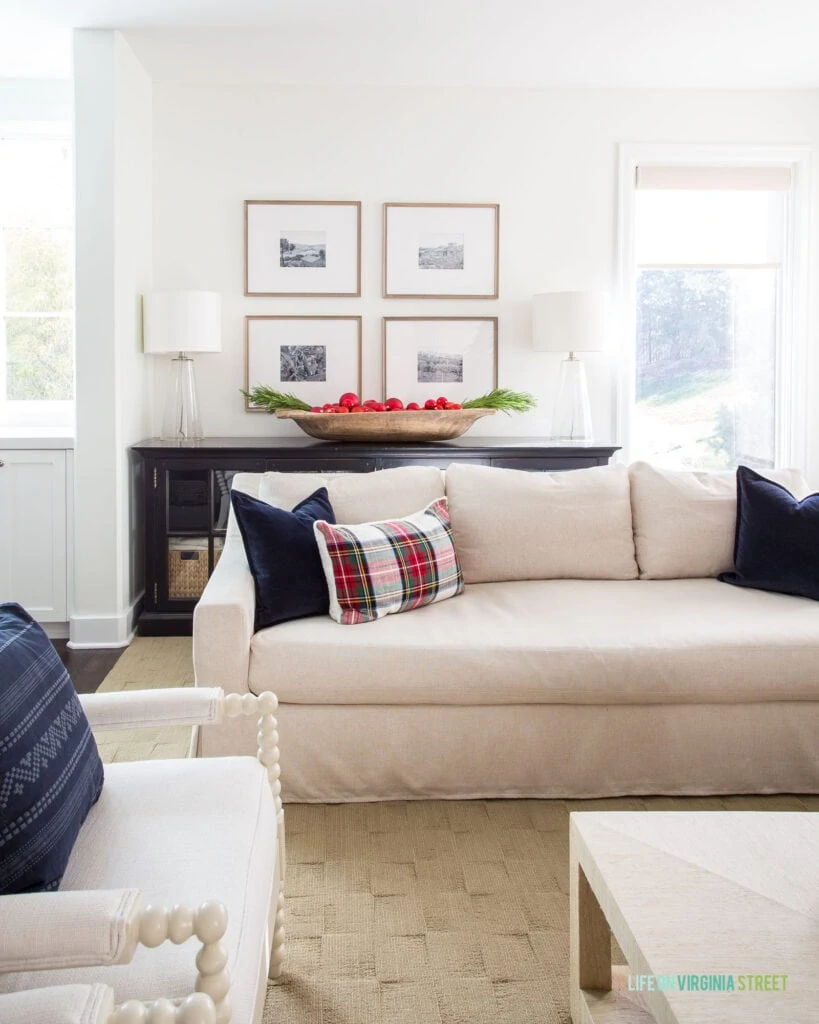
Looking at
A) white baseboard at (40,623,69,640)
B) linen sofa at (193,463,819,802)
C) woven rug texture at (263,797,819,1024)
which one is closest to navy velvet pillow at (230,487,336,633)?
linen sofa at (193,463,819,802)

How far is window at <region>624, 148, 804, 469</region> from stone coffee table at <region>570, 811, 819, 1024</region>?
357 centimetres

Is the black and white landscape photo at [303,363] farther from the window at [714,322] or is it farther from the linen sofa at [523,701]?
the linen sofa at [523,701]

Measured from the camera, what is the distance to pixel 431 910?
2.11 meters

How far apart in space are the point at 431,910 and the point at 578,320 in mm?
3155

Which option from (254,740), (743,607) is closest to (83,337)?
(254,740)

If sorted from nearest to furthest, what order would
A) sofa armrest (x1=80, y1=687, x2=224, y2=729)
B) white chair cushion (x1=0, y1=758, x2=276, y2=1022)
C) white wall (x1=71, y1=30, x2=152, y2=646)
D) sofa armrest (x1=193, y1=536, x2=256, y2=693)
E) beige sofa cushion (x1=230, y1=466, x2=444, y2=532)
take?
white chair cushion (x1=0, y1=758, x2=276, y2=1022) < sofa armrest (x1=80, y1=687, x2=224, y2=729) < sofa armrest (x1=193, y1=536, x2=256, y2=693) < beige sofa cushion (x1=230, y1=466, x2=444, y2=532) < white wall (x1=71, y1=30, x2=152, y2=646)

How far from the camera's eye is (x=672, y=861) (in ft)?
5.16

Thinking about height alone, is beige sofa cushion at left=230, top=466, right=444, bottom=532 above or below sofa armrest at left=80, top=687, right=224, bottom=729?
above

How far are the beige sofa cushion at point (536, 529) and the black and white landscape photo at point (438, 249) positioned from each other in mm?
1917

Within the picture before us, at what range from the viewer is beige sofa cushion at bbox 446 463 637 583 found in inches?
128

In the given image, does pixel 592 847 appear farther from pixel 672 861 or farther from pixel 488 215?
pixel 488 215

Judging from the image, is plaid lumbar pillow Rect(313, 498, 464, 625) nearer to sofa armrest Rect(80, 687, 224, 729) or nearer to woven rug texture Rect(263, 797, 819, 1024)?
woven rug texture Rect(263, 797, 819, 1024)

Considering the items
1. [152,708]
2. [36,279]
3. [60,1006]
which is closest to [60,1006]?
[60,1006]

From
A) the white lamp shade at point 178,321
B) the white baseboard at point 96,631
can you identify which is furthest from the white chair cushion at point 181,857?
the white lamp shade at point 178,321
